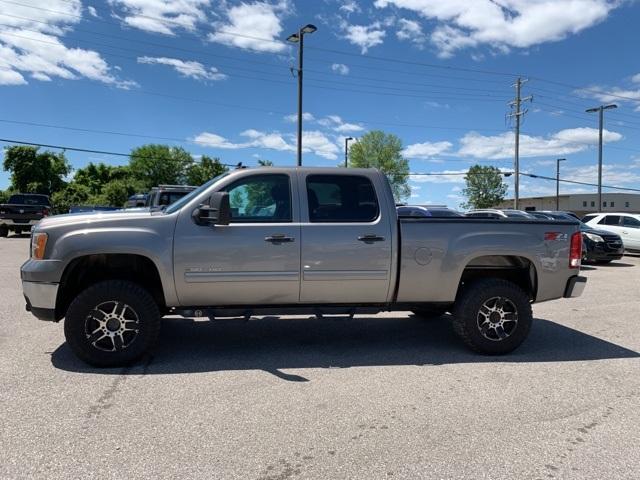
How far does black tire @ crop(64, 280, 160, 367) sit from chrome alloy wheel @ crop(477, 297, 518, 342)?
3.31 meters

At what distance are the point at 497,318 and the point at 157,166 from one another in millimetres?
82790

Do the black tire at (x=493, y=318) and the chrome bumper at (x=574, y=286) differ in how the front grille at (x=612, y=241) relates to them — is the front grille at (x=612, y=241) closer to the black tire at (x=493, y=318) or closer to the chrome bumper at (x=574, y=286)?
the chrome bumper at (x=574, y=286)

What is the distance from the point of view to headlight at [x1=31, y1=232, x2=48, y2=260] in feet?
15.9

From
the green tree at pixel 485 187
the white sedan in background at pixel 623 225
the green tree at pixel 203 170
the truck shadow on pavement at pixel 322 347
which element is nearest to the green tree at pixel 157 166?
the green tree at pixel 203 170

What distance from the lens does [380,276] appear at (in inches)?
209

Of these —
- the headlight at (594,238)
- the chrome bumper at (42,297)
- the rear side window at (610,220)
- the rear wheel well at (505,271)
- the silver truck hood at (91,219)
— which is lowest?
the chrome bumper at (42,297)

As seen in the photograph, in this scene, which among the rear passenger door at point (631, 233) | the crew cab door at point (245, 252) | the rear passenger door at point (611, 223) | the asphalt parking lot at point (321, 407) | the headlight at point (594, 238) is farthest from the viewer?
the rear passenger door at point (611, 223)

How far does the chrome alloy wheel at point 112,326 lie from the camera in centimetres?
489

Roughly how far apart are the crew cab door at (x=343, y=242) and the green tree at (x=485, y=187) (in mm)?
83509

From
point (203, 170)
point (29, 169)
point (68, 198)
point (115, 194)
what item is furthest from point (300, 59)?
point (203, 170)

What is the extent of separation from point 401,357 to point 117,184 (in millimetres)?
67229

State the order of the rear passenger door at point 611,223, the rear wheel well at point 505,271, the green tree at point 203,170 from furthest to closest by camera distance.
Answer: the green tree at point 203,170 < the rear passenger door at point 611,223 < the rear wheel well at point 505,271

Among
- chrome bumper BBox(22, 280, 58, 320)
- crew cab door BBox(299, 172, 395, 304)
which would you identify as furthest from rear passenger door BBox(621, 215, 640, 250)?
chrome bumper BBox(22, 280, 58, 320)

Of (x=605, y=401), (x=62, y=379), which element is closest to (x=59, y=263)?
(x=62, y=379)
